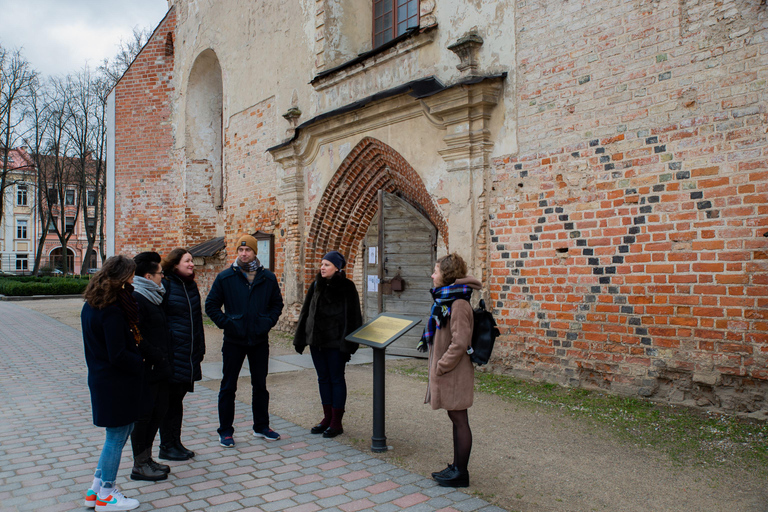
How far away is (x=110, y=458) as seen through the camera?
3508 mm

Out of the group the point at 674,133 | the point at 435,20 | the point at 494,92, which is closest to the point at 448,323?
the point at 674,133

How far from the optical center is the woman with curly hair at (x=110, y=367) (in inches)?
135

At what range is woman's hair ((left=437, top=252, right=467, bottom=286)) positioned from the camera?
12.8ft

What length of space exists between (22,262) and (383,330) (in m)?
60.6

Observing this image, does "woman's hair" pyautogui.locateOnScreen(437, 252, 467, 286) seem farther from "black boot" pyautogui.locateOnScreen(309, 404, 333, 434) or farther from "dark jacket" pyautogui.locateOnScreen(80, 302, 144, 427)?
"dark jacket" pyautogui.locateOnScreen(80, 302, 144, 427)

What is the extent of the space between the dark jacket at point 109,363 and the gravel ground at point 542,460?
1565 mm

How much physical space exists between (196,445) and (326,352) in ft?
4.29

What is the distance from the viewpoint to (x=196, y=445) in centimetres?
473

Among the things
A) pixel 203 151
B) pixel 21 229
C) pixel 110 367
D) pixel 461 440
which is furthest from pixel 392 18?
pixel 21 229

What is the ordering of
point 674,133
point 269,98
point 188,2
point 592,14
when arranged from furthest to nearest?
point 188,2 < point 269,98 < point 592,14 < point 674,133

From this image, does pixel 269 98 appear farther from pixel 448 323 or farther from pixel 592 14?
pixel 448 323

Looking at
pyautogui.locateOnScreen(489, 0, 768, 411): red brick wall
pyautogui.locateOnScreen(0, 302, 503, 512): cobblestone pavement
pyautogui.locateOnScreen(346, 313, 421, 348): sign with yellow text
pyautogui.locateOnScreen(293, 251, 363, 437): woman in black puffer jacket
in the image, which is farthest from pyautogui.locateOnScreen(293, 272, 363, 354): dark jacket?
pyautogui.locateOnScreen(489, 0, 768, 411): red brick wall

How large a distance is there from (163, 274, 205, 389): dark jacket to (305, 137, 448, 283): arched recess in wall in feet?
14.8

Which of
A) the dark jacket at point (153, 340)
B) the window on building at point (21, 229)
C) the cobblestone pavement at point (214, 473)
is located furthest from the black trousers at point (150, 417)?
the window on building at point (21, 229)
